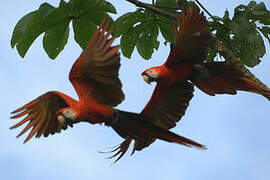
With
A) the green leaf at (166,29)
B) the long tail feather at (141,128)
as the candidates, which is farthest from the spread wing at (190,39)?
the green leaf at (166,29)

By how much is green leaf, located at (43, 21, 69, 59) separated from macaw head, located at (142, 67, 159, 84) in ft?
4.79

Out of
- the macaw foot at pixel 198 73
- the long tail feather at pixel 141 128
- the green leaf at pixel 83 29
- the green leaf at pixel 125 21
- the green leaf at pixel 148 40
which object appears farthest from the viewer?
the green leaf at pixel 148 40

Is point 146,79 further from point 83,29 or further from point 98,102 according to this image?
point 83,29

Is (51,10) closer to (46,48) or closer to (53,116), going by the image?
(46,48)

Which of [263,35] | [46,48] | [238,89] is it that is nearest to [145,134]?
[238,89]

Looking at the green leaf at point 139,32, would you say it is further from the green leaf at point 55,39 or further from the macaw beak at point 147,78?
the macaw beak at point 147,78

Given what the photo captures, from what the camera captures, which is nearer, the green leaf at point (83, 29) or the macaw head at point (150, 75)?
the macaw head at point (150, 75)

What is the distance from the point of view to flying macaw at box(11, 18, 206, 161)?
1983 mm

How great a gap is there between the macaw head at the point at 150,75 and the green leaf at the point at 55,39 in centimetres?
146

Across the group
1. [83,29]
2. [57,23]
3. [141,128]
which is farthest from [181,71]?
[57,23]

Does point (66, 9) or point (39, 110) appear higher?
point (66, 9)

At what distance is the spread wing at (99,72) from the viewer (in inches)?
78.5

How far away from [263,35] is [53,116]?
8.11 feet

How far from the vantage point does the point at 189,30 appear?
2477 mm
